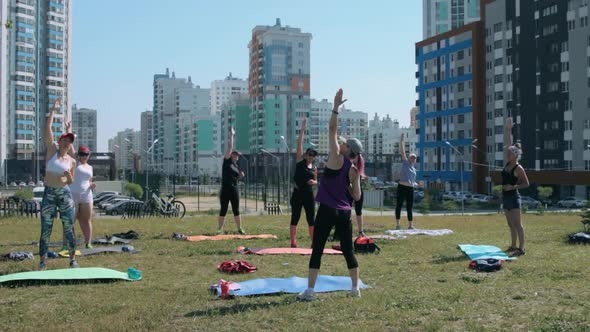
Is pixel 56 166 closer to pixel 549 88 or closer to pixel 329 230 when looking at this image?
pixel 329 230

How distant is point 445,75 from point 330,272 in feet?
294

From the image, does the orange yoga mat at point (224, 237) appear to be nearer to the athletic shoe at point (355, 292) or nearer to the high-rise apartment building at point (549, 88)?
the athletic shoe at point (355, 292)

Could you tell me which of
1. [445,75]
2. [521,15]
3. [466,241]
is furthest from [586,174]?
[466,241]

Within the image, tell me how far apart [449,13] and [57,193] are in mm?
133249

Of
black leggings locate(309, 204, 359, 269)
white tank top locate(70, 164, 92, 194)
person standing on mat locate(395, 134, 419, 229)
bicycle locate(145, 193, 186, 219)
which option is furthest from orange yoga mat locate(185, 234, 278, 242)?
bicycle locate(145, 193, 186, 219)

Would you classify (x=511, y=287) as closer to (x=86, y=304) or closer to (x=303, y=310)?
(x=303, y=310)

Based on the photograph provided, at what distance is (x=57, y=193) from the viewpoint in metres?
8.67

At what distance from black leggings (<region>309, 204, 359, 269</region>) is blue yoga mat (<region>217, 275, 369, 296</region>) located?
17.1 inches

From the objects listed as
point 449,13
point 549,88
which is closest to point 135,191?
point 549,88

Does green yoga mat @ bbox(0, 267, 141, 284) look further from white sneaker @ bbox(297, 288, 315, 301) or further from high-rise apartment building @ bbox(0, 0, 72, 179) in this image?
high-rise apartment building @ bbox(0, 0, 72, 179)

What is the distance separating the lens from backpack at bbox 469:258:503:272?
8.41 meters

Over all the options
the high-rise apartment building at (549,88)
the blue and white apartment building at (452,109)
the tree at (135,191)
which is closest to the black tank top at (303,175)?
the tree at (135,191)

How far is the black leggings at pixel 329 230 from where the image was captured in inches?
267

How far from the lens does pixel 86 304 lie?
20.7ft
